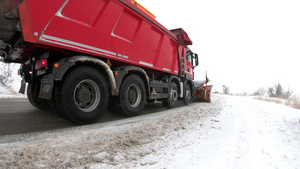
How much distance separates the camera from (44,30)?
2.37 meters

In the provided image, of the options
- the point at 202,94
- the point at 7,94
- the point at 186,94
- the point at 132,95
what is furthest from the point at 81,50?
the point at 7,94

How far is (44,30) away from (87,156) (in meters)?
2.06

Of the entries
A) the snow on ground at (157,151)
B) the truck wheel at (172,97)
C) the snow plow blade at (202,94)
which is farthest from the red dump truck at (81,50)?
the snow plow blade at (202,94)

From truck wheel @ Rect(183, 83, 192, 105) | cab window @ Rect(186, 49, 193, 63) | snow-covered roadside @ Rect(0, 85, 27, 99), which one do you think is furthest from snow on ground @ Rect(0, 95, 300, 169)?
snow-covered roadside @ Rect(0, 85, 27, 99)

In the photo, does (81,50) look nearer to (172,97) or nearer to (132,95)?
(132,95)

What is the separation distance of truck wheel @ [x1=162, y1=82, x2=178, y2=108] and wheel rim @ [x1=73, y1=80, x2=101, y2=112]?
3093mm

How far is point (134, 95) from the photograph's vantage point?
161 inches

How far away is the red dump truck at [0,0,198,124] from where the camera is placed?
2.32m

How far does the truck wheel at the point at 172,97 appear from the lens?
5.65 meters

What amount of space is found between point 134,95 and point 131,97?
11 cm

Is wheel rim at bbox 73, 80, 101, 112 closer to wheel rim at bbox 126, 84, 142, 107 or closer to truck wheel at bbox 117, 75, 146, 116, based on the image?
truck wheel at bbox 117, 75, 146, 116

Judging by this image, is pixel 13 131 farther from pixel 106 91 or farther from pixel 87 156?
pixel 87 156

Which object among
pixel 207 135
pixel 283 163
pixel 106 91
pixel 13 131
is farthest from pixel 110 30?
pixel 283 163

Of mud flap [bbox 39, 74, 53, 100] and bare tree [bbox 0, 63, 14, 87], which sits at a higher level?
bare tree [bbox 0, 63, 14, 87]
